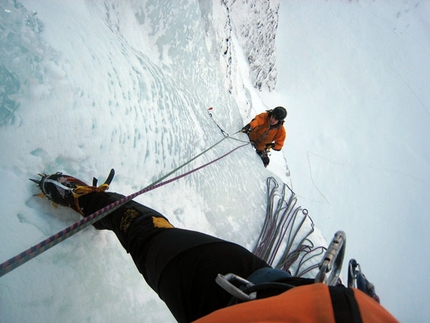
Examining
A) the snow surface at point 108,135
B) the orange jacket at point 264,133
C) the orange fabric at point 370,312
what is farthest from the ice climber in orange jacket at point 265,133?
the orange fabric at point 370,312

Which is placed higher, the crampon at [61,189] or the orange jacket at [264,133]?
the orange jacket at [264,133]

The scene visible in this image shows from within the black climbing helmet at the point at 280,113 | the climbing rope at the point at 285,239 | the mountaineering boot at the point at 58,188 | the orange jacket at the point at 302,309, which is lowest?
the orange jacket at the point at 302,309

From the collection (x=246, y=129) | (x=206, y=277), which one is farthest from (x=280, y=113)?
(x=206, y=277)

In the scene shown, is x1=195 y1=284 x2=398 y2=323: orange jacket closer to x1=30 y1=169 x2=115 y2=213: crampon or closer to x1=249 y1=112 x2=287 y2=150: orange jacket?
x1=30 y1=169 x2=115 y2=213: crampon

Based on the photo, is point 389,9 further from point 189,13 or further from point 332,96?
point 189,13

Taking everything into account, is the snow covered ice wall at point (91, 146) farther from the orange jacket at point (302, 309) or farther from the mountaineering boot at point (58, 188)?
the orange jacket at point (302, 309)

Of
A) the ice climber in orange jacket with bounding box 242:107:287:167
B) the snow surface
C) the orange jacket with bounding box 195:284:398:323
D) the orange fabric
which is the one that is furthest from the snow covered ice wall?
the ice climber in orange jacket with bounding box 242:107:287:167

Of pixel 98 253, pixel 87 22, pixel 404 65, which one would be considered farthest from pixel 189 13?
pixel 404 65

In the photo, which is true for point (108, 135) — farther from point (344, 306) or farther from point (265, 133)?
point (265, 133)
